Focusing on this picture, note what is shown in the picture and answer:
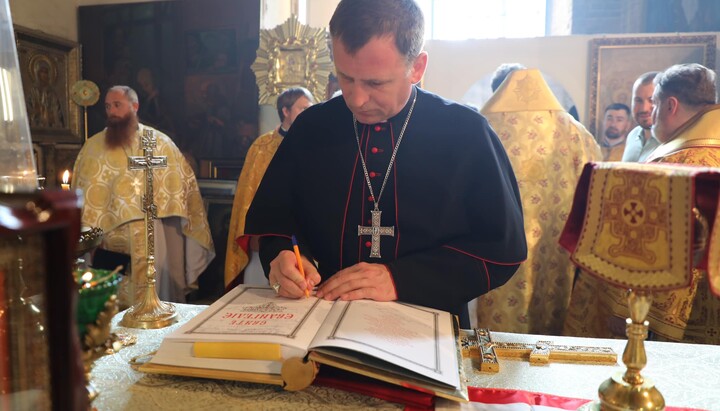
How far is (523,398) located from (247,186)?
12.2 ft

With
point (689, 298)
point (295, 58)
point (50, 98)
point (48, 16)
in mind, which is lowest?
point (689, 298)

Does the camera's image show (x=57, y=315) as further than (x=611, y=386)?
No

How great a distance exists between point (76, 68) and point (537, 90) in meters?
6.23

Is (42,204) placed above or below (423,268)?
above

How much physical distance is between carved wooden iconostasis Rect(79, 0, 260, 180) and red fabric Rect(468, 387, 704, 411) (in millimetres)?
6400

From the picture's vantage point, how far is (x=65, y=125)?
7.46 m

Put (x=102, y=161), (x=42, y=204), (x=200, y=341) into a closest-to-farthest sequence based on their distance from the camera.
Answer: (x=42, y=204), (x=200, y=341), (x=102, y=161)

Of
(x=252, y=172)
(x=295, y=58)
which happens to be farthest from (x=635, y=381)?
(x=295, y=58)

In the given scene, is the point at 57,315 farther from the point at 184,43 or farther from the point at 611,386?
the point at 184,43

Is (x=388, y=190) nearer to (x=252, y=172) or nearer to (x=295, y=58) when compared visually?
(x=252, y=172)

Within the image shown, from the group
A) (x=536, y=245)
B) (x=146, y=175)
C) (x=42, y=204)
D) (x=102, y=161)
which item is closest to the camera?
(x=42, y=204)

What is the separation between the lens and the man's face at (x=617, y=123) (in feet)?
20.9

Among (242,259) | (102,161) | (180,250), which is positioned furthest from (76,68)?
(242,259)

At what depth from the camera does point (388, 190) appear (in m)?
2.03
